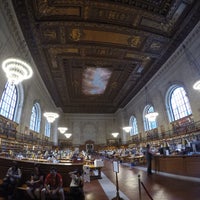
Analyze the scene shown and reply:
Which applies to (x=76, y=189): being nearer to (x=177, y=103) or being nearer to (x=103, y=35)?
(x=103, y=35)

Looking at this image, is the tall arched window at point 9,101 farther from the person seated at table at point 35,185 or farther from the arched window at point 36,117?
the person seated at table at point 35,185

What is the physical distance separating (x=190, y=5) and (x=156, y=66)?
17.8ft

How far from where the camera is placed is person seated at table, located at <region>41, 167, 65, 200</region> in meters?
3.51

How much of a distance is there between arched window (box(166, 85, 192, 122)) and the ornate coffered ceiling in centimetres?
243

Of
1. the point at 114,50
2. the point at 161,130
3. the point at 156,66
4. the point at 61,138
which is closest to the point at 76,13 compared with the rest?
the point at 114,50

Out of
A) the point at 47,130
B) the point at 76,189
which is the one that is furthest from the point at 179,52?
the point at 47,130

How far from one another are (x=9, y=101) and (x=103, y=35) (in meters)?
7.46

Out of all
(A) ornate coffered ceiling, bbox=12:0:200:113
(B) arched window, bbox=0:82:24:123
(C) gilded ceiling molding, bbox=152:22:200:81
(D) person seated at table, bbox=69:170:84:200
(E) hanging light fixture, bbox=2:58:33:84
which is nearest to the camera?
(D) person seated at table, bbox=69:170:84:200

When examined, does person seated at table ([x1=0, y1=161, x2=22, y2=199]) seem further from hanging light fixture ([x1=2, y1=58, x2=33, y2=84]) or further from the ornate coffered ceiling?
the ornate coffered ceiling

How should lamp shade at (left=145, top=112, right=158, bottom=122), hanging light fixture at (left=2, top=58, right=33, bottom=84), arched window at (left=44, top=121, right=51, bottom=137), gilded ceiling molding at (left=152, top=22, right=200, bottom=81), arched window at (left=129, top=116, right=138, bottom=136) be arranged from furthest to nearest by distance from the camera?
arched window at (left=129, top=116, right=138, bottom=136) < arched window at (left=44, top=121, right=51, bottom=137) < lamp shade at (left=145, top=112, right=158, bottom=122) < gilded ceiling molding at (left=152, top=22, right=200, bottom=81) < hanging light fixture at (left=2, top=58, right=33, bottom=84)

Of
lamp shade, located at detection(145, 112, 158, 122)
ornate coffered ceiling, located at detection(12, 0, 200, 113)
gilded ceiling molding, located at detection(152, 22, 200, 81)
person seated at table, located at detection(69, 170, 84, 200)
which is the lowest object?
person seated at table, located at detection(69, 170, 84, 200)

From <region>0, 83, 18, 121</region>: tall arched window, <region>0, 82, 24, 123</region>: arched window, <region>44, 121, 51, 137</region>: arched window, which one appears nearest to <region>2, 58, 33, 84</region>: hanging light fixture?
<region>0, 83, 18, 121</region>: tall arched window

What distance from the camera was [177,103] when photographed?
11766 millimetres

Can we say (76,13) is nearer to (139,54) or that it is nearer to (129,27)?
(129,27)
